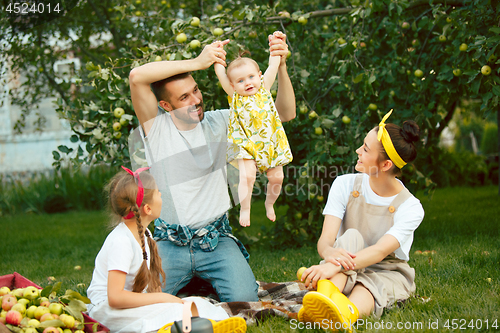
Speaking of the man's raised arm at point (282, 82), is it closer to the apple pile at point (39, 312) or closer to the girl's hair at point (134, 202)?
the girl's hair at point (134, 202)

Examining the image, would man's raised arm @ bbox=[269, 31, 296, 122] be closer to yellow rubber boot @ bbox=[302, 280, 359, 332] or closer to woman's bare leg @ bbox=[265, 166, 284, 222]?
woman's bare leg @ bbox=[265, 166, 284, 222]

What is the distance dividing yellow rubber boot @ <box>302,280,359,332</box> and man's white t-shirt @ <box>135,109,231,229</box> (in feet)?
2.82

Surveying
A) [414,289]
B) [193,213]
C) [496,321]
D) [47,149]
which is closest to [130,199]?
[193,213]

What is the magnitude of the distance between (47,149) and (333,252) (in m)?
13.5

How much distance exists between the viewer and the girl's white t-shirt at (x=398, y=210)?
2453mm

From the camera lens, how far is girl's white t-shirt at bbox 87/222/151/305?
2.14m

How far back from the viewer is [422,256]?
379cm

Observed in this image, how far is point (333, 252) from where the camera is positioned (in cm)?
241

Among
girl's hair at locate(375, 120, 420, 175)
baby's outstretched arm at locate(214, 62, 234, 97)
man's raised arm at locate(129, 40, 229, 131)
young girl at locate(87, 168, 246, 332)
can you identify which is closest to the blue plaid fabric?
young girl at locate(87, 168, 246, 332)

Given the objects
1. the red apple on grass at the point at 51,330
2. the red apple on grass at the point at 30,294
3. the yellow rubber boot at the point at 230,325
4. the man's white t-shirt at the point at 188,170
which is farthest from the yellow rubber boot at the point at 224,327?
the man's white t-shirt at the point at 188,170

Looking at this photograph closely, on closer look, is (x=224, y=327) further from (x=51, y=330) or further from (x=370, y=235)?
(x=370, y=235)

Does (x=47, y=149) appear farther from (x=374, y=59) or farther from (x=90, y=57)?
(x=374, y=59)

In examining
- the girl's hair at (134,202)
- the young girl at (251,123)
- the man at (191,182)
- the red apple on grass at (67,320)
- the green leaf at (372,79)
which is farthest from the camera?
the green leaf at (372,79)

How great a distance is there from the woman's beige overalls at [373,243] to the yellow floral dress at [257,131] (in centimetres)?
53
